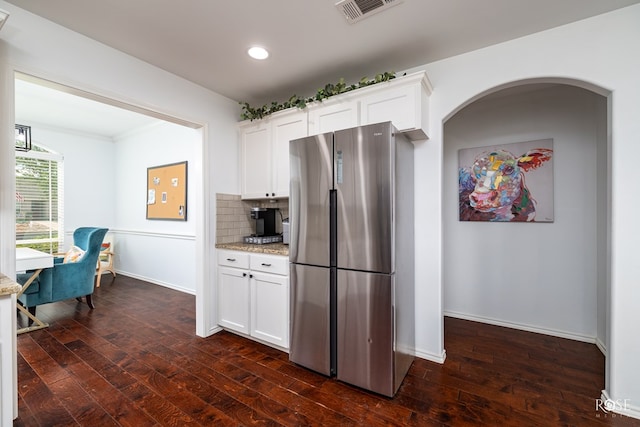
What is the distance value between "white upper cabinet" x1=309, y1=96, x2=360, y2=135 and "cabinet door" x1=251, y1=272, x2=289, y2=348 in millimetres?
1399

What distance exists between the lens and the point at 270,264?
8.48ft

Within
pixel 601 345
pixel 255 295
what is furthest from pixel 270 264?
pixel 601 345

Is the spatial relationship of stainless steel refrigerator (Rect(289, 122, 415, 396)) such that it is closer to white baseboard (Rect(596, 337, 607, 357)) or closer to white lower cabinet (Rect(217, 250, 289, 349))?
white lower cabinet (Rect(217, 250, 289, 349))

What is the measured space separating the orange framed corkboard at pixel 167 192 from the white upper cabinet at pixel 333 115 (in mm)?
2671

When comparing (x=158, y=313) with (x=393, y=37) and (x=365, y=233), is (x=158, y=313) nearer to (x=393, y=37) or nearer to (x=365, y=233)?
(x=365, y=233)

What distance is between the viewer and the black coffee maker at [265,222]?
3.36 metres

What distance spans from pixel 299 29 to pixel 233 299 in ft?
8.06

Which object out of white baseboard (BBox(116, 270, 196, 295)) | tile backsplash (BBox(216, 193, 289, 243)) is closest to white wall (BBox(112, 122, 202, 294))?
white baseboard (BBox(116, 270, 196, 295))

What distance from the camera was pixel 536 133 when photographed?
115 inches

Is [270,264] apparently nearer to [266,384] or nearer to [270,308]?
[270,308]

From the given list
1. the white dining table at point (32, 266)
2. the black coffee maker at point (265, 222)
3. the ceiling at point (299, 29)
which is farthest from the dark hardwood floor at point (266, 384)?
the ceiling at point (299, 29)

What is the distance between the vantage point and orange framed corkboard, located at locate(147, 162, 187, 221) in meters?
4.46

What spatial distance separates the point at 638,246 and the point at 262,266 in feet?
8.75

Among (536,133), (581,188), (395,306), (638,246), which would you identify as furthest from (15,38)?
(581,188)
